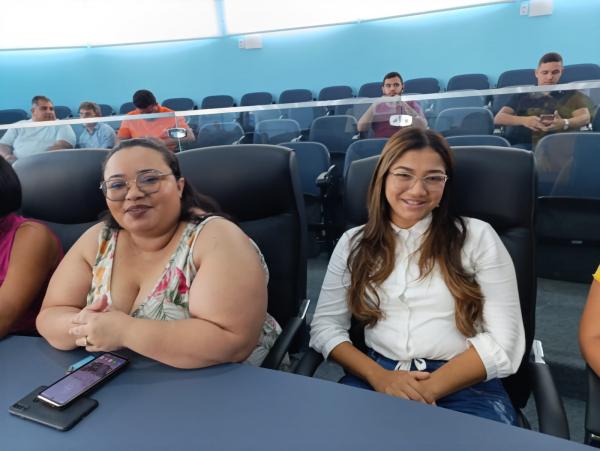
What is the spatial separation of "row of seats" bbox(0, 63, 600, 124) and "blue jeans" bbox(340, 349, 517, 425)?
489 cm

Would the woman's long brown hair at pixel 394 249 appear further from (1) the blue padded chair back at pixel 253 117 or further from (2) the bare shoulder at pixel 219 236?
(1) the blue padded chair back at pixel 253 117

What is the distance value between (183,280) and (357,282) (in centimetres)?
50

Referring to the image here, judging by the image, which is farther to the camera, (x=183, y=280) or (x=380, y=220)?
(x=380, y=220)

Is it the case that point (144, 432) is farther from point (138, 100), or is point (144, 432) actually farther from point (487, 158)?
point (138, 100)

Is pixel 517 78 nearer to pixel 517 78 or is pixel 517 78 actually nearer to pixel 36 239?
pixel 517 78

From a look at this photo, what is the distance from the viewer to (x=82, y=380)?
80cm

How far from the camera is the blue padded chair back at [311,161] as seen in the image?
311cm

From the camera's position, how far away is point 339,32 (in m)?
6.87

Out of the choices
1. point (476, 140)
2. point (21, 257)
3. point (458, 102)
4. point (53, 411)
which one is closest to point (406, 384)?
point (53, 411)

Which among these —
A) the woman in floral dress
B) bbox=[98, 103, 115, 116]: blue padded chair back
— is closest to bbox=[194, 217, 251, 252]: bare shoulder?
the woman in floral dress

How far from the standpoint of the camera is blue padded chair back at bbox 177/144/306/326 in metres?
1.35

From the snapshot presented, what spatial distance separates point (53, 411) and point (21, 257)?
2.19 feet

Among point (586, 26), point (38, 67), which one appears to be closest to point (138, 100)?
point (38, 67)

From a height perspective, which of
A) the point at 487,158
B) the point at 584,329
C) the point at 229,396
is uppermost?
the point at 487,158
